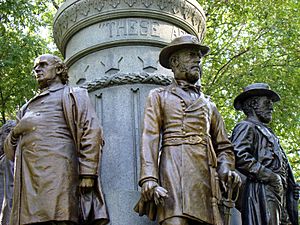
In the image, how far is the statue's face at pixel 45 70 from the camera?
6.73 m

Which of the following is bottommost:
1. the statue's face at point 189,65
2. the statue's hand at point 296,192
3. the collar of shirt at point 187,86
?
the statue's hand at point 296,192

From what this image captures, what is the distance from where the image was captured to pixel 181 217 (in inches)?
234

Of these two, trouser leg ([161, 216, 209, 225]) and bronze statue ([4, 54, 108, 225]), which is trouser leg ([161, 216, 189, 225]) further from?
bronze statue ([4, 54, 108, 225])

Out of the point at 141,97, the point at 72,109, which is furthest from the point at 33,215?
the point at 141,97

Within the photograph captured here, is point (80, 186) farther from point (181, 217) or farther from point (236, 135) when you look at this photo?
point (236, 135)

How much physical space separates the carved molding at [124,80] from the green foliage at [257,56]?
897 cm

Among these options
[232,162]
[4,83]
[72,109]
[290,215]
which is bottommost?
[290,215]

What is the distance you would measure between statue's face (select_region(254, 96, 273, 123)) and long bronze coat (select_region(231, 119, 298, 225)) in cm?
9

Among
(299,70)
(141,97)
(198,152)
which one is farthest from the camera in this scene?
(299,70)

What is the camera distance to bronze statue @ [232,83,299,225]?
7258mm

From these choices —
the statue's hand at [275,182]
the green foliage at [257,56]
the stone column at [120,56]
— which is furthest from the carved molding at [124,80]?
the green foliage at [257,56]

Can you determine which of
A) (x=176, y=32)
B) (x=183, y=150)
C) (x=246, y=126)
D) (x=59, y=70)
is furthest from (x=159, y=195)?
(x=176, y=32)

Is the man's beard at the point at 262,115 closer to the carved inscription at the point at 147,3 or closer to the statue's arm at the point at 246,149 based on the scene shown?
the statue's arm at the point at 246,149

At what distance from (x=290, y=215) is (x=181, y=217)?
2.21 meters
